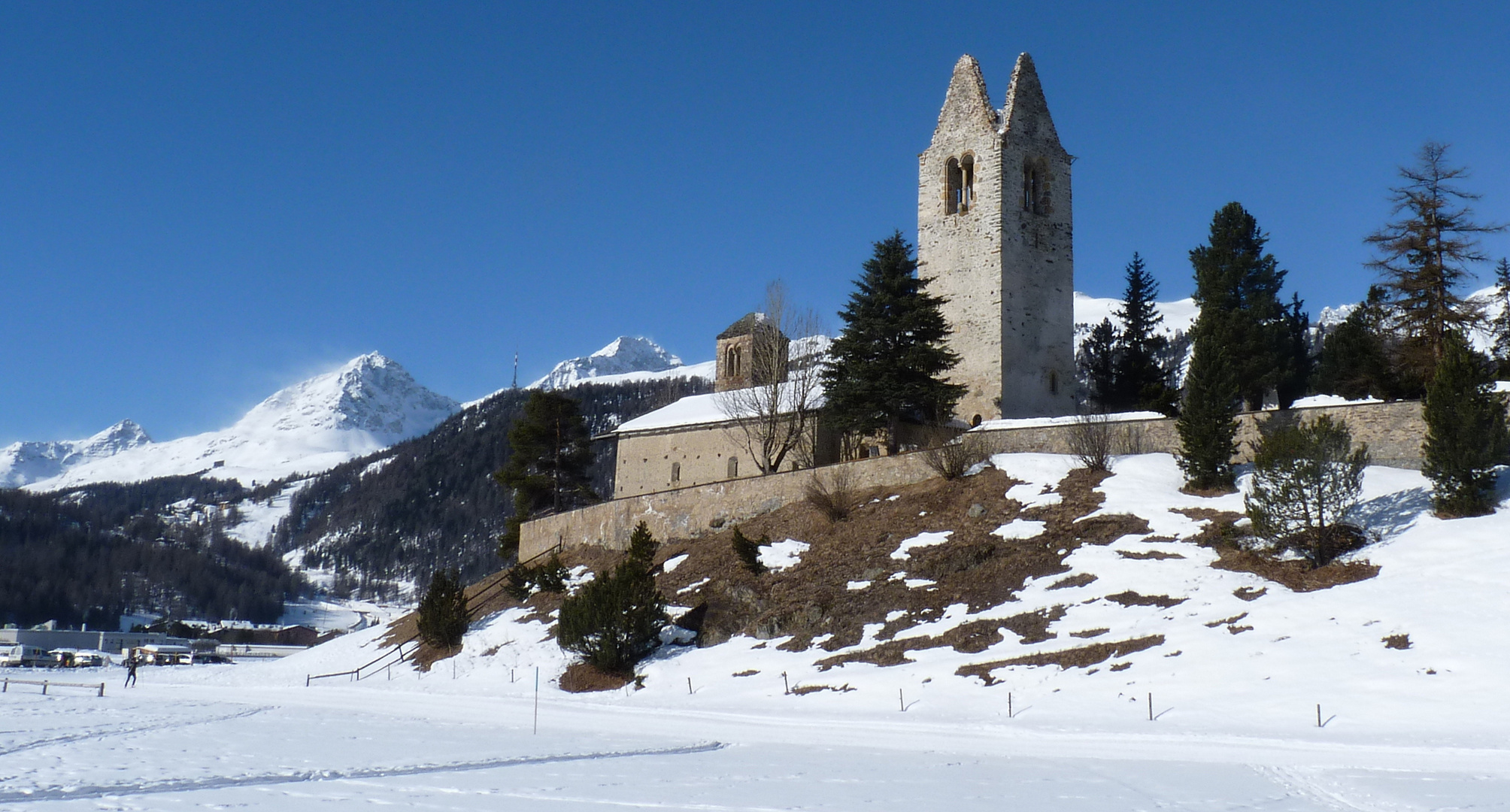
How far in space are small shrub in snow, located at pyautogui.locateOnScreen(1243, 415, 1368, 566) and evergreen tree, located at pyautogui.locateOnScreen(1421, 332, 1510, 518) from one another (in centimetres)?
162

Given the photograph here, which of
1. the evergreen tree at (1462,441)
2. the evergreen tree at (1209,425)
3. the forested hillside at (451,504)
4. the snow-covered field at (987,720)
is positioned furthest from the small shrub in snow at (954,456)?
the forested hillside at (451,504)

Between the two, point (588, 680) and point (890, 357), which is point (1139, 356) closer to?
point (890, 357)

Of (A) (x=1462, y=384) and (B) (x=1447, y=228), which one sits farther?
(B) (x=1447, y=228)

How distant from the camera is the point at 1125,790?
13828 mm

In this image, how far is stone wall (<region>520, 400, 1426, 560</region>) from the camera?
29.5m

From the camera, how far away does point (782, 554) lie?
32781mm

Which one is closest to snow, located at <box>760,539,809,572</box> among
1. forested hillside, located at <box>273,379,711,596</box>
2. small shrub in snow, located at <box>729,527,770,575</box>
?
small shrub in snow, located at <box>729,527,770,575</box>

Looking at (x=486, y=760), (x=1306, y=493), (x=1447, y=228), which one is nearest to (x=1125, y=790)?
(x=486, y=760)

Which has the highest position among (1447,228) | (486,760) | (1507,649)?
(1447,228)

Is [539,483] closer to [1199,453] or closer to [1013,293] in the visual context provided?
[1013,293]

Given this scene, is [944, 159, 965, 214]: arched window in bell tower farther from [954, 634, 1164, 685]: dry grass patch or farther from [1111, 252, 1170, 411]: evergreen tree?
[954, 634, 1164, 685]: dry grass patch

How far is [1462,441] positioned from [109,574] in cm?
16108

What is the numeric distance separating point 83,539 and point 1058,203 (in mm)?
158154

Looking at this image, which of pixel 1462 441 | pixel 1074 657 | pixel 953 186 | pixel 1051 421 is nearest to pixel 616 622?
pixel 1074 657
